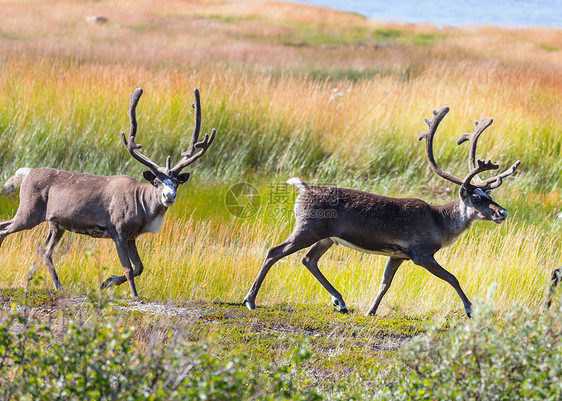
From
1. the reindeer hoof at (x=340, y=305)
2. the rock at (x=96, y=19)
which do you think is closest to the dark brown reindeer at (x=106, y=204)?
the reindeer hoof at (x=340, y=305)

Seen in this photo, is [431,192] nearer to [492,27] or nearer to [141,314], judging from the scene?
[141,314]

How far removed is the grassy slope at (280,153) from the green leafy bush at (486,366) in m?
2.56

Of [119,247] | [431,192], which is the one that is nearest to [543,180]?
[431,192]

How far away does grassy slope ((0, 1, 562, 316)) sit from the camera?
30.0 ft

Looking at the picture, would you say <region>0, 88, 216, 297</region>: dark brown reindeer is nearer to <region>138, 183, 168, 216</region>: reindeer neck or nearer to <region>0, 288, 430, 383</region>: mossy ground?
<region>138, 183, 168, 216</region>: reindeer neck

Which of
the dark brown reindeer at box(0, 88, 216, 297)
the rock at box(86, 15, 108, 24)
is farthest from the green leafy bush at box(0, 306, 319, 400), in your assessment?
the rock at box(86, 15, 108, 24)

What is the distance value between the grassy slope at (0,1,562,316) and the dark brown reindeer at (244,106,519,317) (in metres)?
0.89

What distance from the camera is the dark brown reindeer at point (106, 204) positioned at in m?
8.09

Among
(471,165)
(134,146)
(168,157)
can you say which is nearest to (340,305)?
(471,165)

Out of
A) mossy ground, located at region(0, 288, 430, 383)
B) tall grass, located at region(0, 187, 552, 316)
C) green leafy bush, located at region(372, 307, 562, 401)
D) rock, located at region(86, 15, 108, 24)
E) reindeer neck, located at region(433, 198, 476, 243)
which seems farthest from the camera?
rock, located at region(86, 15, 108, 24)

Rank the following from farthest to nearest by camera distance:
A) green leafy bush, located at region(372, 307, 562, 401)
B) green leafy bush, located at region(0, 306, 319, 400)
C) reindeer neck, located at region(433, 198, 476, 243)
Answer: reindeer neck, located at region(433, 198, 476, 243)
green leafy bush, located at region(372, 307, 562, 401)
green leafy bush, located at region(0, 306, 319, 400)

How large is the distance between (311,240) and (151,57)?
16.2 metres

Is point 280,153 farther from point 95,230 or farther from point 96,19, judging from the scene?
point 96,19

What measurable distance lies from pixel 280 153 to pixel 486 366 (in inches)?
403
